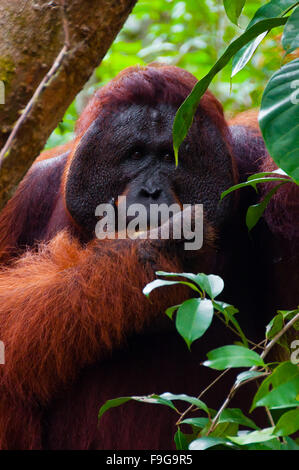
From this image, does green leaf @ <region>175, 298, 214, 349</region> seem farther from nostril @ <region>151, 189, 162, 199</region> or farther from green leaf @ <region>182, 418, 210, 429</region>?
nostril @ <region>151, 189, 162, 199</region>

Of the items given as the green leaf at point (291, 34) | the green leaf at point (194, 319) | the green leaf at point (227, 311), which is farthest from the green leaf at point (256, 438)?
the green leaf at point (291, 34)

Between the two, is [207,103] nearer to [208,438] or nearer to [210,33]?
[208,438]

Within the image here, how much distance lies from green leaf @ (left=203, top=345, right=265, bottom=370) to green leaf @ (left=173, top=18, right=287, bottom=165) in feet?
2.37

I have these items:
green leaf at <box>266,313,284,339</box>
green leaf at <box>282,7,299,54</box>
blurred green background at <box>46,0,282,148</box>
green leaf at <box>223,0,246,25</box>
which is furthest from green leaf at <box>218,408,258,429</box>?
blurred green background at <box>46,0,282,148</box>

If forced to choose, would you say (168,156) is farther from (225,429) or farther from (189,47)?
(189,47)

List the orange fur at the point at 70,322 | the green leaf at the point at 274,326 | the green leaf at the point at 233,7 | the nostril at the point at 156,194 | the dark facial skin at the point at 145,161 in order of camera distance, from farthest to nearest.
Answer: the dark facial skin at the point at 145,161 < the nostril at the point at 156,194 < the orange fur at the point at 70,322 < the green leaf at the point at 233,7 < the green leaf at the point at 274,326

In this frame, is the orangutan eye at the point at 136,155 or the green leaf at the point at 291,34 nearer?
the green leaf at the point at 291,34

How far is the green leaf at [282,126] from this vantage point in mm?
1667

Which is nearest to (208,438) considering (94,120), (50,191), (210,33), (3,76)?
(3,76)

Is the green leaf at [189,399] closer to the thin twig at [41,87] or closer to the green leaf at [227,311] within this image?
the green leaf at [227,311]

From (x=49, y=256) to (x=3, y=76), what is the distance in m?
1.48

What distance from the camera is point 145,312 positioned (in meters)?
2.61

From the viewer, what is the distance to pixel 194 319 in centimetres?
171

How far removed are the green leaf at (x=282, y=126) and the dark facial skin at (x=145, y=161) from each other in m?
1.22
